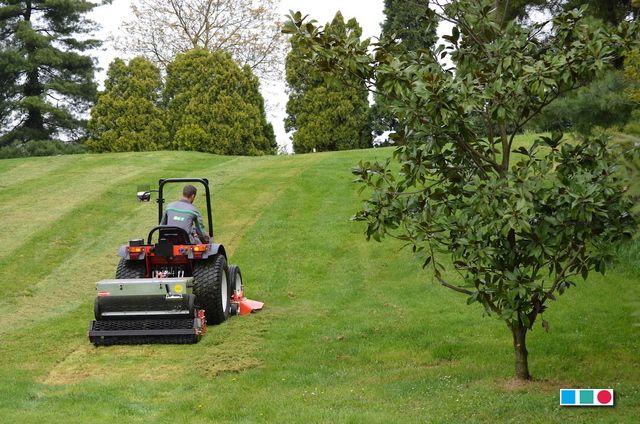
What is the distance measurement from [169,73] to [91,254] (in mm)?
18163

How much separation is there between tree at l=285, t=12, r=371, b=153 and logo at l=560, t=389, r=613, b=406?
25856 mm

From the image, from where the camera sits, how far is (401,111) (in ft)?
25.5

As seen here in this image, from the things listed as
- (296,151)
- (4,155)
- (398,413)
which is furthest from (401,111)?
→ (4,155)

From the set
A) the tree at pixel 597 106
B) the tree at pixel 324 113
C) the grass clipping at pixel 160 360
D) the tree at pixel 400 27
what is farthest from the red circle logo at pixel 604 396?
the tree at pixel 324 113

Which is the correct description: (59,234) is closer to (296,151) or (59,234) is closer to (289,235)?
(289,235)

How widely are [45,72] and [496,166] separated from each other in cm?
3189

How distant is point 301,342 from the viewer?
10562 millimetres

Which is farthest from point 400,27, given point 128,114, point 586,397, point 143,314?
point 586,397

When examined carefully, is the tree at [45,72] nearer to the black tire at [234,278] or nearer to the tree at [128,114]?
the tree at [128,114]

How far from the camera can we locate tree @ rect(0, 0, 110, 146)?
35250mm

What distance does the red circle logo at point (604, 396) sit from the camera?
291 inches

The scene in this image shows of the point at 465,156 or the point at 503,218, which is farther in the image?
the point at 465,156

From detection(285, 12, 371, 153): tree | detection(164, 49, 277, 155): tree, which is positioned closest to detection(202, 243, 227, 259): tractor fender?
detection(164, 49, 277, 155): tree

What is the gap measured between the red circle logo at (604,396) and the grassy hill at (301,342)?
122 mm
